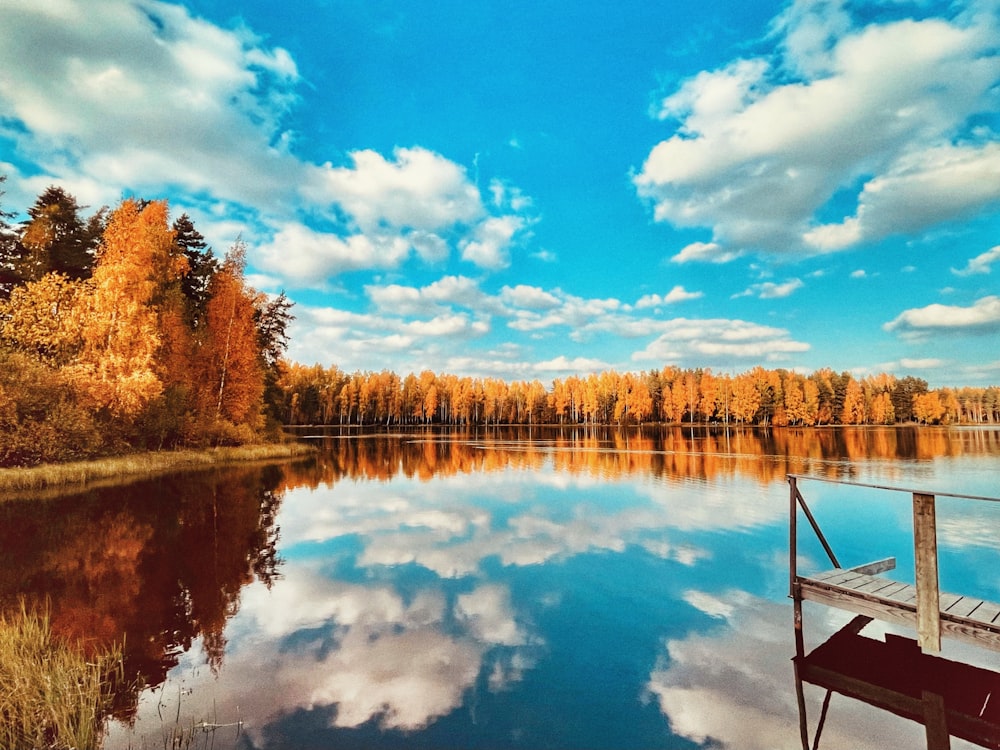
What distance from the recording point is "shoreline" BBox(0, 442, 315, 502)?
24250 mm

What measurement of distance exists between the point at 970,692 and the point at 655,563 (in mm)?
7399

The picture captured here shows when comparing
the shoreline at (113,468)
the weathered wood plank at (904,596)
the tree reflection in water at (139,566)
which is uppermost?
the weathered wood plank at (904,596)

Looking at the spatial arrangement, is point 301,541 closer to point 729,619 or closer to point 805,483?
point 729,619

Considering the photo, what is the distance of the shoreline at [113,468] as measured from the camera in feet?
79.6

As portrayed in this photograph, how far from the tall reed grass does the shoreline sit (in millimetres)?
20062

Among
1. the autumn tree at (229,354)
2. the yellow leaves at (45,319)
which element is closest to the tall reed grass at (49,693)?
the yellow leaves at (45,319)

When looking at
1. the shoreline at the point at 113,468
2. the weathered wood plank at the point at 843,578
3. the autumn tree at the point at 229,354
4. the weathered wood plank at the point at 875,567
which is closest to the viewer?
the weathered wood plank at the point at 843,578

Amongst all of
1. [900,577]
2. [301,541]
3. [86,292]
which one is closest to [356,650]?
[301,541]

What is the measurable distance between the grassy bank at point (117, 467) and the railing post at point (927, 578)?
33252 mm

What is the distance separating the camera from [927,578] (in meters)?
8.18

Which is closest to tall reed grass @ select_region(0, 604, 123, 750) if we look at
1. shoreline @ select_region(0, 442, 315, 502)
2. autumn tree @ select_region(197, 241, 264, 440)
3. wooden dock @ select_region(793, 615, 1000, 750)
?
wooden dock @ select_region(793, 615, 1000, 750)

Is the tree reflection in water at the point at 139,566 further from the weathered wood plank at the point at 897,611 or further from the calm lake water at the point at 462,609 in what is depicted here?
the weathered wood plank at the point at 897,611

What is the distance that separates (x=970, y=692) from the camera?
26.5ft

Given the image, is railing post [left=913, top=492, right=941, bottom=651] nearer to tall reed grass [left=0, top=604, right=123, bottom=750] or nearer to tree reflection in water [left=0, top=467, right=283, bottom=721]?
tree reflection in water [left=0, top=467, right=283, bottom=721]
